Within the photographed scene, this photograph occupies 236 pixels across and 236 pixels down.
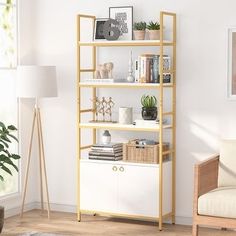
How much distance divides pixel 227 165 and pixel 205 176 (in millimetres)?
267

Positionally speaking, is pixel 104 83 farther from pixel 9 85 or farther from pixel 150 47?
pixel 9 85

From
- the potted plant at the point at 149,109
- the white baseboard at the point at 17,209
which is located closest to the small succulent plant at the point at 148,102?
the potted plant at the point at 149,109

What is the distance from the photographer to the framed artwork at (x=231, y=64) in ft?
18.4

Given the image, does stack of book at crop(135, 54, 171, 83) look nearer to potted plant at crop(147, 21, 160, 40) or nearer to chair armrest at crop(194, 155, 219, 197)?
potted plant at crop(147, 21, 160, 40)

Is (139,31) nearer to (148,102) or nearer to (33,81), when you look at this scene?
(148,102)

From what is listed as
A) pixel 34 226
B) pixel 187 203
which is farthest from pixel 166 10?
pixel 34 226

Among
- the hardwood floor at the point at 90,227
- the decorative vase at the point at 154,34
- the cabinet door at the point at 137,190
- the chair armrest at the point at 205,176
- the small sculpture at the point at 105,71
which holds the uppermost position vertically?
the decorative vase at the point at 154,34

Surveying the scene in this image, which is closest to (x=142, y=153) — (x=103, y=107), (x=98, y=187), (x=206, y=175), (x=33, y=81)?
(x=98, y=187)

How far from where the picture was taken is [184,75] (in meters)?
5.81

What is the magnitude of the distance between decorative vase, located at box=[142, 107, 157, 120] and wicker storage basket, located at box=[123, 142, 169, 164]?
0.83 ft

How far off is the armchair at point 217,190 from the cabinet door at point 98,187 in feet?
3.10

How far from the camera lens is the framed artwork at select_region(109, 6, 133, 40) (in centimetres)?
592

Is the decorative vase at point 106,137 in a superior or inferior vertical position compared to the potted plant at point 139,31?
inferior

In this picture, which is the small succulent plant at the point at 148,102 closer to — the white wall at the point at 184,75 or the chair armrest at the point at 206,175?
the white wall at the point at 184,75
